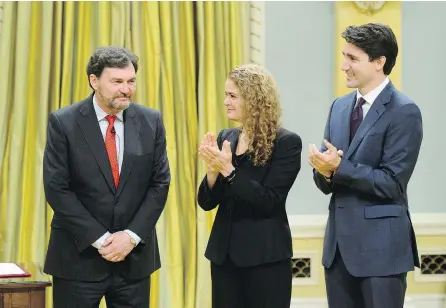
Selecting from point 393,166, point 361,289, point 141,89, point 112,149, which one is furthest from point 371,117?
point 141,89

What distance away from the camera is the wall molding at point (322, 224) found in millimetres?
5051

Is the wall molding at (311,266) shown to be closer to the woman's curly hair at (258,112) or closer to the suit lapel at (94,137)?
the woman's curly hair at (258,112)

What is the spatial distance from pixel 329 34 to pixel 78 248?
8.21ft

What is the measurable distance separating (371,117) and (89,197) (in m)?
1.22

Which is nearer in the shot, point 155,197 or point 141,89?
point 155,197

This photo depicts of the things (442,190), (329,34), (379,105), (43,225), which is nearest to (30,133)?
(43,225)

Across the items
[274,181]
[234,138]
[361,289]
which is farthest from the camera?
[234,138]

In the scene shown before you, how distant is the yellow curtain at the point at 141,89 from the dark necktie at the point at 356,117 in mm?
1643

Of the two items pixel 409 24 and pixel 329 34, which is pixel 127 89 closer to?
pixel 329 34

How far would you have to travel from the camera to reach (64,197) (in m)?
3.26

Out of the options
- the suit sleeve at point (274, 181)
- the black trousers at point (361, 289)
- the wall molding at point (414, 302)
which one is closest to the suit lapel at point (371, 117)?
the suit sleeve at point (274, 181)

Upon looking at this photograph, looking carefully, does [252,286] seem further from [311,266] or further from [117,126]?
[311,266]

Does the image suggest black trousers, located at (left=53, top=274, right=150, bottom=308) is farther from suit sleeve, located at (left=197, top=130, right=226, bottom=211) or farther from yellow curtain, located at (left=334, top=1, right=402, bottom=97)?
yellow curtain, located at (left=334, top=1, right=402, bottom=97)

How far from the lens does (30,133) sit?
189 inches
